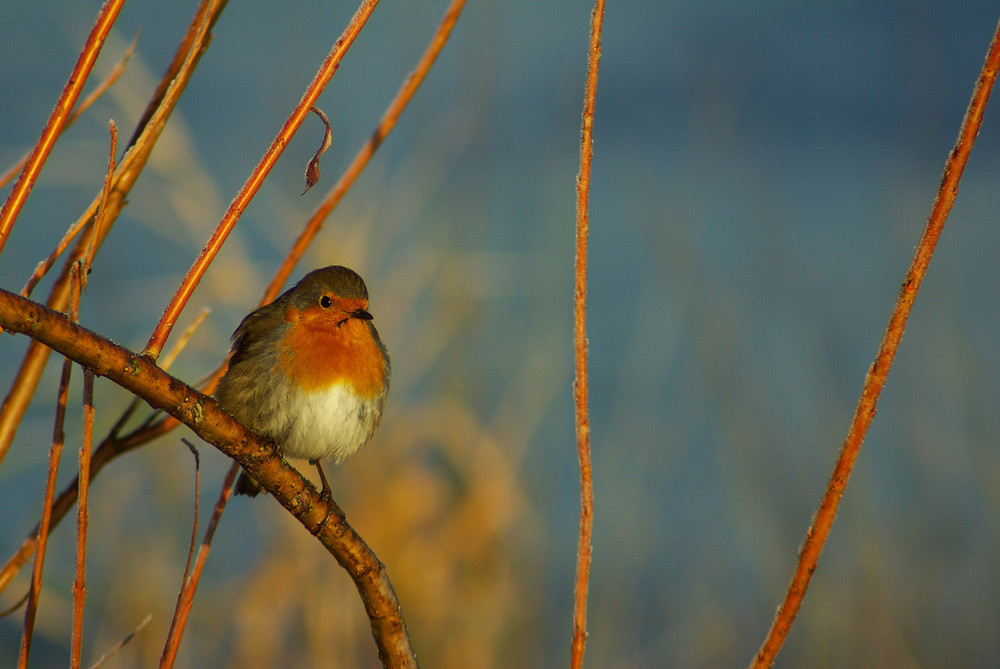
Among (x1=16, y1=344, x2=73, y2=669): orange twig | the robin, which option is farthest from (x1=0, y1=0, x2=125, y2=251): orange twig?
the robin

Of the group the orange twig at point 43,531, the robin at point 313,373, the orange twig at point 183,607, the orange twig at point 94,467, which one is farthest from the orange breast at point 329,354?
the orange twig at point 43,531

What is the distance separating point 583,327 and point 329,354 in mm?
1522

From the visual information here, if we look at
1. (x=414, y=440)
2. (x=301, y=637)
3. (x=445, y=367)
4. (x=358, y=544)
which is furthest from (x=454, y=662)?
(x=358, y=544)

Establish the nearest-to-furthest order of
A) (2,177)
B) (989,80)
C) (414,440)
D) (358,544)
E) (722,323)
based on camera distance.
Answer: (989,80)
(358,544)
(2,177)
(722,323)
(414,440)

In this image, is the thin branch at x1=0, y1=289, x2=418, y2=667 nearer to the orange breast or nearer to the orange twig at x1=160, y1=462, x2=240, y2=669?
the orange twig at x1=160, y1=462, x2=240, y2=669

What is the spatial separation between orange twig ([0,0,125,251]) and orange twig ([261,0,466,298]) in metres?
0.46

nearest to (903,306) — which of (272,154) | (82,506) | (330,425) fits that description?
(272,154)

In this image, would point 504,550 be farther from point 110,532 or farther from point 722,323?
point 110,532

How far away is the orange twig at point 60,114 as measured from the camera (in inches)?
47.0

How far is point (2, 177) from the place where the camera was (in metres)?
1.65

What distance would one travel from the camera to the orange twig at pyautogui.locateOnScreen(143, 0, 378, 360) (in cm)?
116

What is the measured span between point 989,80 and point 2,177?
1.64m

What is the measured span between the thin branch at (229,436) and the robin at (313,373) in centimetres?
98

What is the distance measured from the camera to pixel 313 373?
253cm
